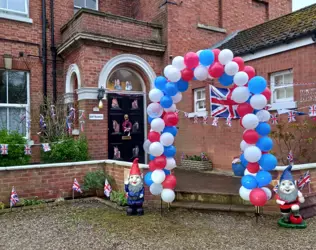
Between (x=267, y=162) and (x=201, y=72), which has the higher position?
(x=201, y=72)

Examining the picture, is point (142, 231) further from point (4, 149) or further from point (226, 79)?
point (4, 149)

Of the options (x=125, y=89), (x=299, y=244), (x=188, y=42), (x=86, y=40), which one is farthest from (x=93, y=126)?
(x=299, y=244)

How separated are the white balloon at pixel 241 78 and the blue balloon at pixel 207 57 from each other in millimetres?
517

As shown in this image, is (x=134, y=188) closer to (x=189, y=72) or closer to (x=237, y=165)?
(x=189, y=72)

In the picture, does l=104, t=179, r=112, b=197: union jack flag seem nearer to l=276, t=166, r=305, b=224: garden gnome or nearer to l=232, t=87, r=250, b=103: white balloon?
l=232, t=87, r=250, b=103: white balloon

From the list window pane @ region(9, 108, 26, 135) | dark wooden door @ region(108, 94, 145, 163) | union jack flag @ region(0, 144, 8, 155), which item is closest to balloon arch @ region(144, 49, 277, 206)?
union jack flag @ region(0, 144, 8, 155)

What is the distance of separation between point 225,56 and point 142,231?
3266 millimetres

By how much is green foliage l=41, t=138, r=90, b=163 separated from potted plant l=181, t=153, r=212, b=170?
3.67m

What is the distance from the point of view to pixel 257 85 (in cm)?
536

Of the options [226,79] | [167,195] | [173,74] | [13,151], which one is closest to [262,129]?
[226,79]

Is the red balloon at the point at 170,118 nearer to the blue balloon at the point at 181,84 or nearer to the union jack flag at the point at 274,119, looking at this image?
the blue balloon at the point at 181,84

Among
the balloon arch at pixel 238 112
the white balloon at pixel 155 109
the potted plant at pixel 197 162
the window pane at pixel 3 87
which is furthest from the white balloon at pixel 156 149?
the window pane at pixel 3 87

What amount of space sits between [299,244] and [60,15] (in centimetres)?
952

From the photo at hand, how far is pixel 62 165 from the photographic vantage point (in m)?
7.12
